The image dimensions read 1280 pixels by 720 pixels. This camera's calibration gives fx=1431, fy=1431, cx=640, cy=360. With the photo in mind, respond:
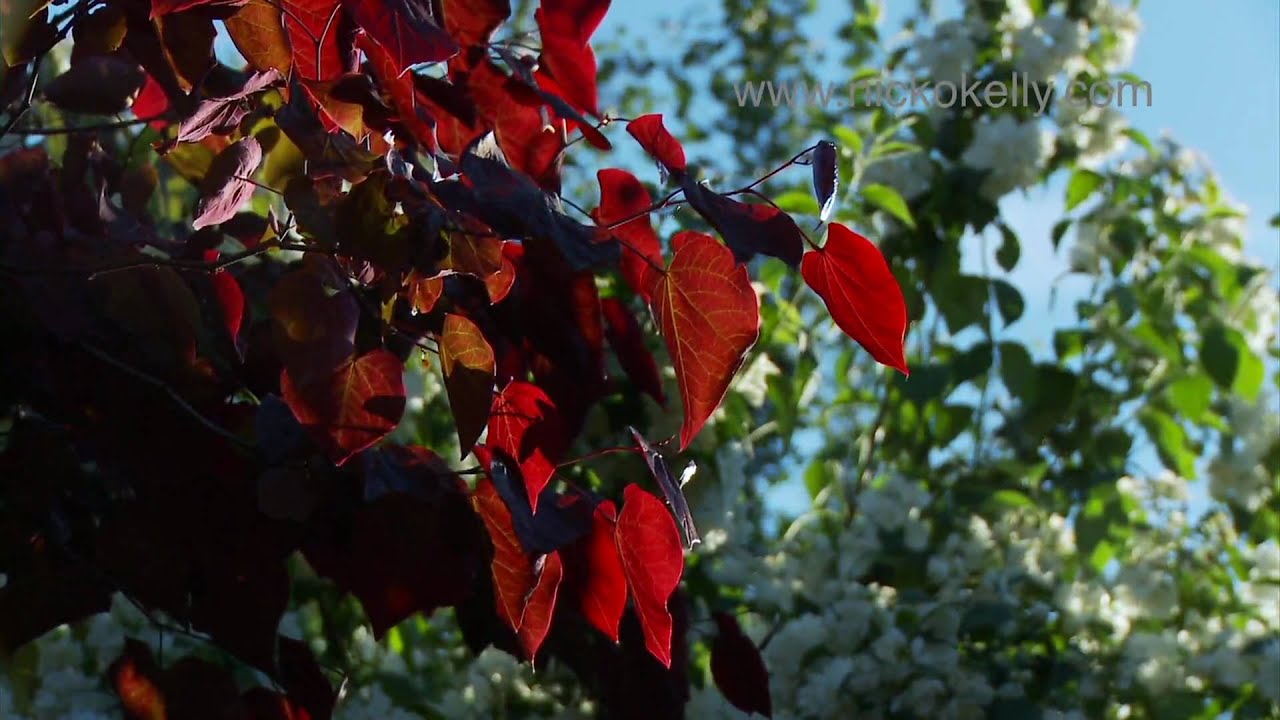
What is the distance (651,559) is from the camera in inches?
28.8

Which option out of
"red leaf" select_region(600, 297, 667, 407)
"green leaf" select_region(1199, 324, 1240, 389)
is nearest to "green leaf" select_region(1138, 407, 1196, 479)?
"green leaf" select_region(1199, 324, 1240, 389)

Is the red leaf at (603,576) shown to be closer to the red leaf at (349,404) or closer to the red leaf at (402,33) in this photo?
the red leaf at (349,404)

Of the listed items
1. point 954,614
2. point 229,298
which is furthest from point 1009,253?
point 229,298

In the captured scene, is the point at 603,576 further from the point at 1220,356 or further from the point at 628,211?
the point at 1220,356

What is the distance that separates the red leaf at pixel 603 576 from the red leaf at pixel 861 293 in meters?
0.19

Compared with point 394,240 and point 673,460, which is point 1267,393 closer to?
point 673,460

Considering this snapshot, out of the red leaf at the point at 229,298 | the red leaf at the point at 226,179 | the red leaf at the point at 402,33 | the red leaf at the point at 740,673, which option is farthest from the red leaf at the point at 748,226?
the red leaf at the point at 740,673

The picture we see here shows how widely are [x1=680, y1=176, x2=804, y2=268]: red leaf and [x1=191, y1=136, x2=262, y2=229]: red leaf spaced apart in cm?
23

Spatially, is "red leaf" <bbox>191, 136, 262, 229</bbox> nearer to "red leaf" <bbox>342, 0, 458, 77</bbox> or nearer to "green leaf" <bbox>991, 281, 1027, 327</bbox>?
"red leaf" <bbox>342, 0, 458, 77</bbox>

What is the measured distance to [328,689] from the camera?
0.88 metres

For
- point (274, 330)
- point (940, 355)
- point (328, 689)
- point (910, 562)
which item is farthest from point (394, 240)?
point (940, 355)

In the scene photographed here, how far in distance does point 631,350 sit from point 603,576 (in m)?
0.14

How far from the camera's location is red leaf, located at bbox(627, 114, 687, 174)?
700mm

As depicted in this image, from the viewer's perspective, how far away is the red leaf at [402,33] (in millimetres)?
614
